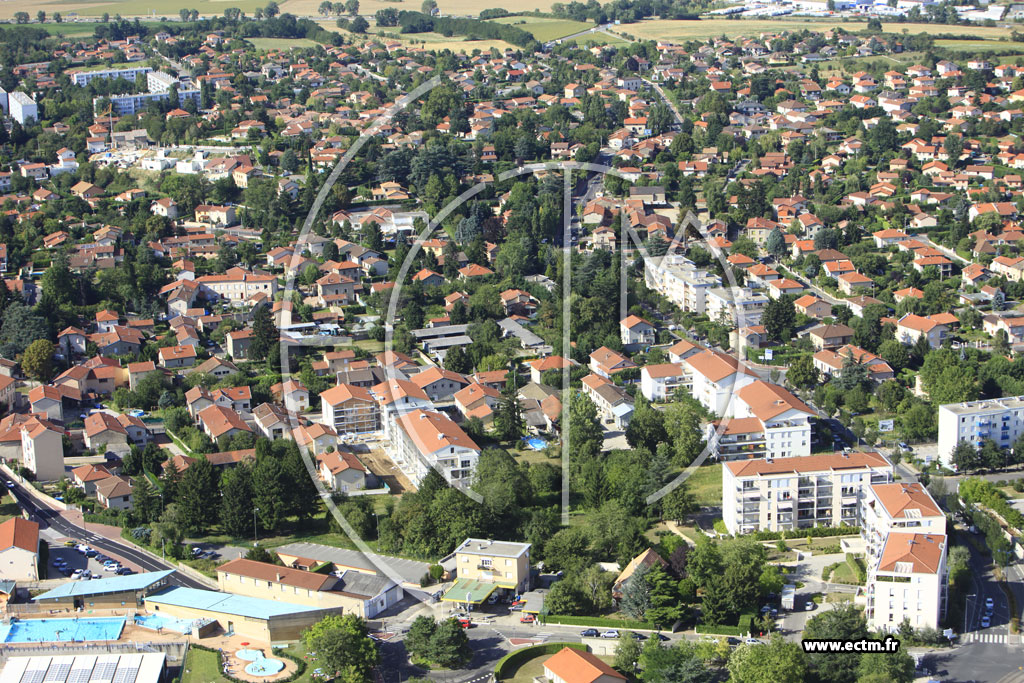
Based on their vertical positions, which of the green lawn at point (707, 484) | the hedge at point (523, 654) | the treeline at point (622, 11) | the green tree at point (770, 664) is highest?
the treeline at point (622, 11)

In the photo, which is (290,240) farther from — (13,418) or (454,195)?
(13,418)

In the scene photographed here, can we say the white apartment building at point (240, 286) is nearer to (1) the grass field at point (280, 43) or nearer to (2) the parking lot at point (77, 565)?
(2) the parking lot at point (77, 565)

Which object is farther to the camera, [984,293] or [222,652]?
[984,293]

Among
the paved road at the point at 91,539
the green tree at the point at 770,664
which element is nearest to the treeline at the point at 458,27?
the paved road at the point at 91,539

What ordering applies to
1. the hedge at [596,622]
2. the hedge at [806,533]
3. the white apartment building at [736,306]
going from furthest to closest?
the white apartment building at [736,306] → the hedge at [806,533] → the hedge at [596,622]

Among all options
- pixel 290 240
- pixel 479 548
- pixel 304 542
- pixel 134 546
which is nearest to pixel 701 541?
pixel 479 548

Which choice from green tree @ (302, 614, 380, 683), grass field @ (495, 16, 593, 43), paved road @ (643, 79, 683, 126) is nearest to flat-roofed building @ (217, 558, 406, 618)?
green tree @ (302, 614, 380, 683)
